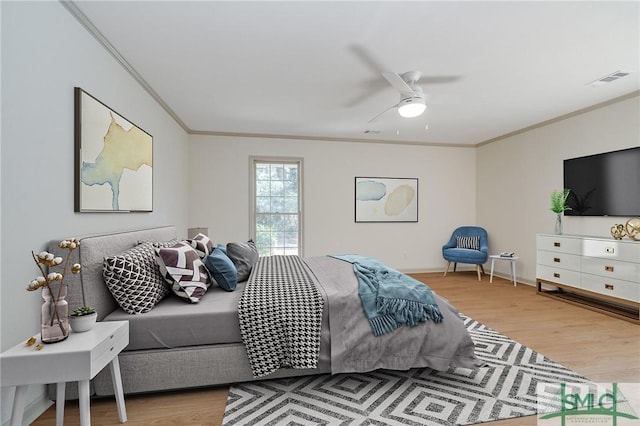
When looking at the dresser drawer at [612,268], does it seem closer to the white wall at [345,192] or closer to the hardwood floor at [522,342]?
the hardwood floor at [522,342]

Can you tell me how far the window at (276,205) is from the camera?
5867mm

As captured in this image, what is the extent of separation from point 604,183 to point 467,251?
2.18 metres

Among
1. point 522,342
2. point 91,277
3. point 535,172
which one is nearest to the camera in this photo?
point 91,277

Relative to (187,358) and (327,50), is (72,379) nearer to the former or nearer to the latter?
(187,358)

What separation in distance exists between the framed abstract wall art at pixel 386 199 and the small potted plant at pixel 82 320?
486cm

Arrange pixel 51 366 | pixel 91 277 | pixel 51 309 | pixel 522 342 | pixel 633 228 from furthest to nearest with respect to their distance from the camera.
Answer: pixel 633 228 < pixel 522 342 < pixel 91 277 < pixel 51 309 < pixel 51 366

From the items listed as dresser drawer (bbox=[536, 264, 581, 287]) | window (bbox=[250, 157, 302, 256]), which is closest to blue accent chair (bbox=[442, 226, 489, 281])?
dresser drawer (bbox=[536, 264, 581, 287])

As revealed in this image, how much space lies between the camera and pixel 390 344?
2.21m

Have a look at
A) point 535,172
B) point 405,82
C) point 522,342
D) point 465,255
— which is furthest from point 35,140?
point 535,172

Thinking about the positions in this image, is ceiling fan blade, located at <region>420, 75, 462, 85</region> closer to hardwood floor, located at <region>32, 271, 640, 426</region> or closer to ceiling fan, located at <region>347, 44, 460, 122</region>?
ceiling fan, located at <region>347, 44, 460, 122</region>

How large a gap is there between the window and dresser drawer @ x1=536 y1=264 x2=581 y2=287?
3.71 meters

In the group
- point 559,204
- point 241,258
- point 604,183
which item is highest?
point 604,183

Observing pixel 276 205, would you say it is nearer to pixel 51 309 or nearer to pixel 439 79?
pixel 439 79

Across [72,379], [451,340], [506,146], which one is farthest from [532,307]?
[72,379]
